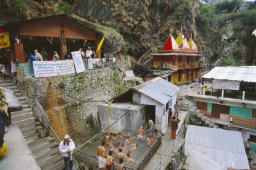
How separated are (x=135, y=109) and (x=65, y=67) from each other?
22.4 feet

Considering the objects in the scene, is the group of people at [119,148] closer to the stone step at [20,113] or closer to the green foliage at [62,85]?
the stone step at [20,113]

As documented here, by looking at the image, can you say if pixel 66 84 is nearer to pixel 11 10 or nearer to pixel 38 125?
pixel 38 125

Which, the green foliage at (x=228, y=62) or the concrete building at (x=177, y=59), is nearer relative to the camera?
the concrete building at (x=177, y=59)

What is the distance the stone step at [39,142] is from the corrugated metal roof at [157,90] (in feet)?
22.5

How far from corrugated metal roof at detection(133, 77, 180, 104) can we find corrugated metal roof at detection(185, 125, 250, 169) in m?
4.44

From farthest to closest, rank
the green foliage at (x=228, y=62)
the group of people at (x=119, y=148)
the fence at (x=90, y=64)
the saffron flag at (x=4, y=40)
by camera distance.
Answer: the green foliage at (x=228, y=62) < the saffron flag at (x=4, y=40) < the fence at (x=90, y=64) < the group of people at (x=119, y=148)

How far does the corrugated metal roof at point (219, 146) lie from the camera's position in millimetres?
13303

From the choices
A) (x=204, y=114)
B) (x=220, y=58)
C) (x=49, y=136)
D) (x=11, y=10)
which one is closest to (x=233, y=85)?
(x=204, y=114)

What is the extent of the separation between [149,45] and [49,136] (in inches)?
1092

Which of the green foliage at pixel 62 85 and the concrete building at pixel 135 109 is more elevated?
the green foliage at pixel 62 85

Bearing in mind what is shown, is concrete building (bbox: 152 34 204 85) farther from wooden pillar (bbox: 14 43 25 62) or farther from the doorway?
wooden pillar (bbox: 14 43 25 62)

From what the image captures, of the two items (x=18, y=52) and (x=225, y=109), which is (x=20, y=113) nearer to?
(x=18, y=52)

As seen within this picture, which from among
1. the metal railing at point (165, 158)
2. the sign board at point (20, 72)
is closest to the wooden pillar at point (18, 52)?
the sign board at point (20, 72)

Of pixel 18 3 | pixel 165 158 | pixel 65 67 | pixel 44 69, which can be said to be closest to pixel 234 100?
pixel 165 158
